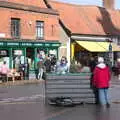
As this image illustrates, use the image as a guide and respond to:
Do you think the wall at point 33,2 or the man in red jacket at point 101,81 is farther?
the wall at point 33,2

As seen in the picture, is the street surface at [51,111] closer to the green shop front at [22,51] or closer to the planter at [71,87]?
the planter at [71,87]

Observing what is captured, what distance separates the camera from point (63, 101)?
19.7 meters

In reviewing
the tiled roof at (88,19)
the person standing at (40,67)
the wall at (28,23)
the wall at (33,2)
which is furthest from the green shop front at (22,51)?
the tiled roof at (88,19)

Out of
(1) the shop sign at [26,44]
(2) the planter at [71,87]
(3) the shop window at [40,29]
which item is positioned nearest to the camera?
(2) the planter at [71,87]

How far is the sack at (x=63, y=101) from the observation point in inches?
766

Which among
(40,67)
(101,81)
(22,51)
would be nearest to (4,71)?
(40,67)

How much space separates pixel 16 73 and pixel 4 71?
2.79m

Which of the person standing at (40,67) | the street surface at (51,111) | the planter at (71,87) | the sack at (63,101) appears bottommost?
the street surface at (51,111)

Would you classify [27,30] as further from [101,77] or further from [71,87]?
[101,77]

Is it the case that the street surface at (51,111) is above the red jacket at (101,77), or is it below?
below

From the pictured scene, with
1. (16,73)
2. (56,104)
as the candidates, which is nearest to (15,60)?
(16,73)

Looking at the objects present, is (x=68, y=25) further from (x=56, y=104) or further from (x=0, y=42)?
(x=56, y=104)

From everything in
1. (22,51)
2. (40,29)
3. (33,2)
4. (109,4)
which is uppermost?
(109,4)

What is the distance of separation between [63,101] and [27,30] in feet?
83.5
